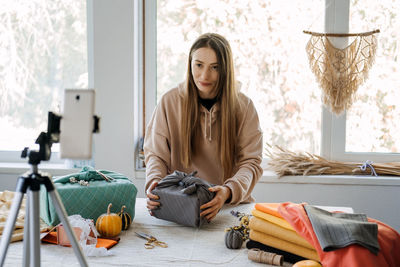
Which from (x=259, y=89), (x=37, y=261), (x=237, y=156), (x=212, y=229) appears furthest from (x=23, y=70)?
(x=37, y=261)

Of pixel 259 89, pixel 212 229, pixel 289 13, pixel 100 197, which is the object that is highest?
pixel 289 13

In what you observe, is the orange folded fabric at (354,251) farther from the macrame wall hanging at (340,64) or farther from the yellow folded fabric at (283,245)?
the macrame wall hanging at (340,64)

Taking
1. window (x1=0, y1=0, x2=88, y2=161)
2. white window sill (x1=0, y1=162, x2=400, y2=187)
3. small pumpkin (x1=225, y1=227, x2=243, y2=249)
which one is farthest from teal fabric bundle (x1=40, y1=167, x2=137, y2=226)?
window (x1=0, y1=0, x2=88, y2=161)

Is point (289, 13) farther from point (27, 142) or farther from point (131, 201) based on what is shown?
point (27, 142)

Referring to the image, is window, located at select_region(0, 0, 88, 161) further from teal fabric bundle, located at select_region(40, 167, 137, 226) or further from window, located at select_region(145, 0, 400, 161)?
teal fabric bundle, located at select_region(40, 167, 137, 226)

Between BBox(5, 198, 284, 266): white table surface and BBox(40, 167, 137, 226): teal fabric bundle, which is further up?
BBox(40, 167, 137, 226): teal fabric bundle

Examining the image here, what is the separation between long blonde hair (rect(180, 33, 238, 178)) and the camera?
199cm

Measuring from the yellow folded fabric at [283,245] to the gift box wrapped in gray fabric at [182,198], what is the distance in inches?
10.2

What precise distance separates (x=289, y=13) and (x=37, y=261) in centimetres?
252

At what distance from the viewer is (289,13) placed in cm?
298

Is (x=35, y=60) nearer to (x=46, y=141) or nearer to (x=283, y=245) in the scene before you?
(x=46, y=141)

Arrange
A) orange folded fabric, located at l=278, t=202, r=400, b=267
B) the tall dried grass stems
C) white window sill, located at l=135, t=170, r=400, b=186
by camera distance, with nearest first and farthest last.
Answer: orange folded fabric, located at l=278, t=202, r=400, b=267, white window sill, located at l=135, t=170, r=400, b=186, the tall dried grass stems

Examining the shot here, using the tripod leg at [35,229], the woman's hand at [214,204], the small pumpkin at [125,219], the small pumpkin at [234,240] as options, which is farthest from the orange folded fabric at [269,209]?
the tripod leg at [35,229]

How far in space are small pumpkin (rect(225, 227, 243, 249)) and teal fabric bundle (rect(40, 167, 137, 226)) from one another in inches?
16.7
